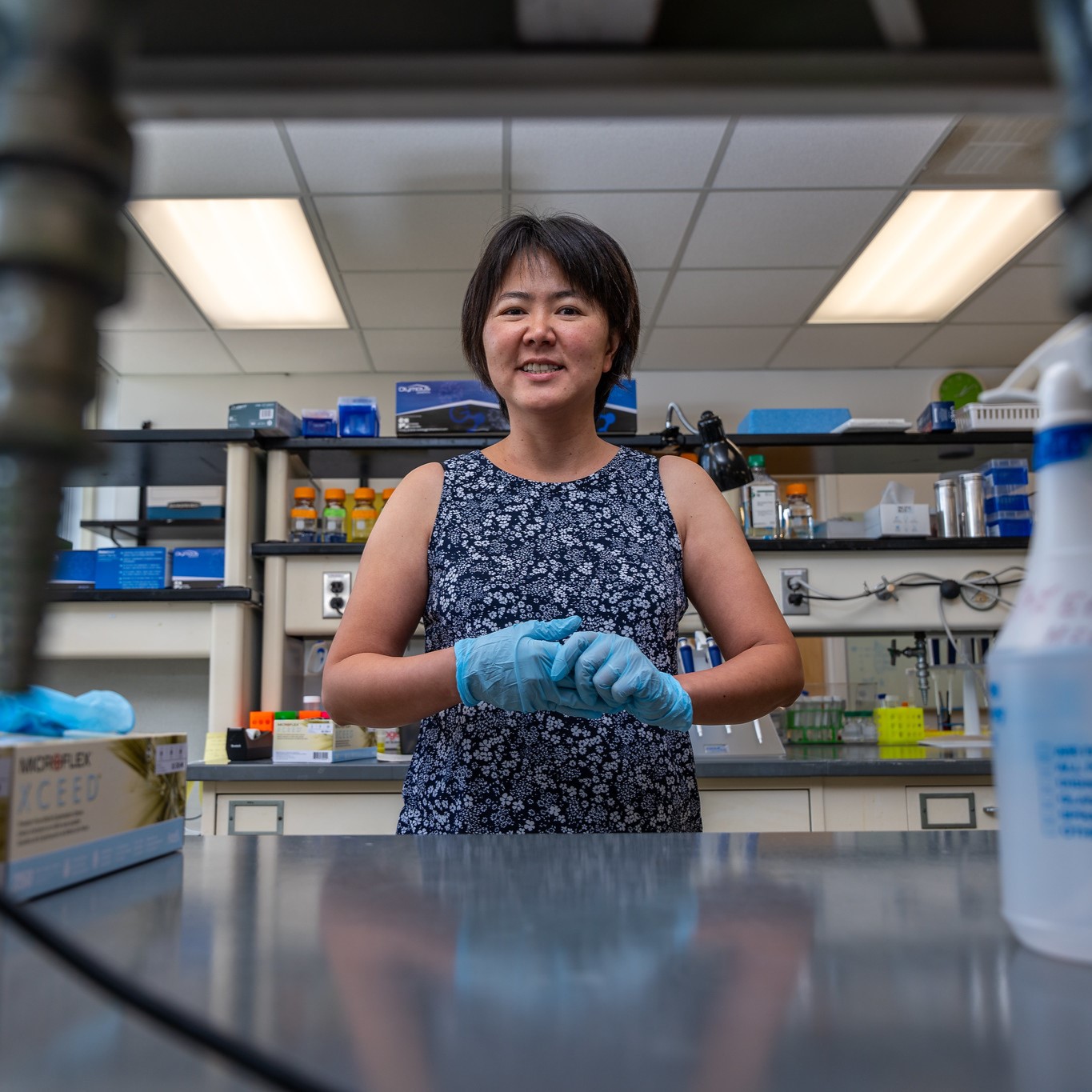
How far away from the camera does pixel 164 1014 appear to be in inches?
6.7

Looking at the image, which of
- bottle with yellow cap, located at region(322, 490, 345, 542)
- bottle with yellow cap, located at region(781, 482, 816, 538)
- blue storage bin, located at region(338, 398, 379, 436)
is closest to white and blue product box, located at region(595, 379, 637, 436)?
bottle with yellow cap, located at region(781, 482, 816, 538)

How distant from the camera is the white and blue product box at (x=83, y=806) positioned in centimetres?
45

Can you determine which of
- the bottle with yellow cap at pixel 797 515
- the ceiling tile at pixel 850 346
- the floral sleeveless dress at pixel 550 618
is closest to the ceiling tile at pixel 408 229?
the bottle with yellow cap at pixel 797 515

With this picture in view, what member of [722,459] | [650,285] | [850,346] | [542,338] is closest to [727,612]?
[542,338]

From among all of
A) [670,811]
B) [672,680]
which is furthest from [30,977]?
[670,811]

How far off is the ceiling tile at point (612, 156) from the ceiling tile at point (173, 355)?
1.96 metres

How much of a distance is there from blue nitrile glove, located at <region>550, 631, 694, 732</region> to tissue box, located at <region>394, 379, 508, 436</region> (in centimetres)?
188

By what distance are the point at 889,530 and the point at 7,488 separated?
2.64 m

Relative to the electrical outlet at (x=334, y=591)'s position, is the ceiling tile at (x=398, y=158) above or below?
above

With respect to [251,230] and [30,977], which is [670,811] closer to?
[30,977]

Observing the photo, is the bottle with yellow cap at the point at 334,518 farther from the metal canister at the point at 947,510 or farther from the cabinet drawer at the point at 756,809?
the metal canister at the point at 947,510

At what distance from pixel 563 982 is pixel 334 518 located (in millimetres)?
2456

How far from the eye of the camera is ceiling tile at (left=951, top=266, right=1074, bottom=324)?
3.66 m

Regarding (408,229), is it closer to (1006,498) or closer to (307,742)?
(307,742)
